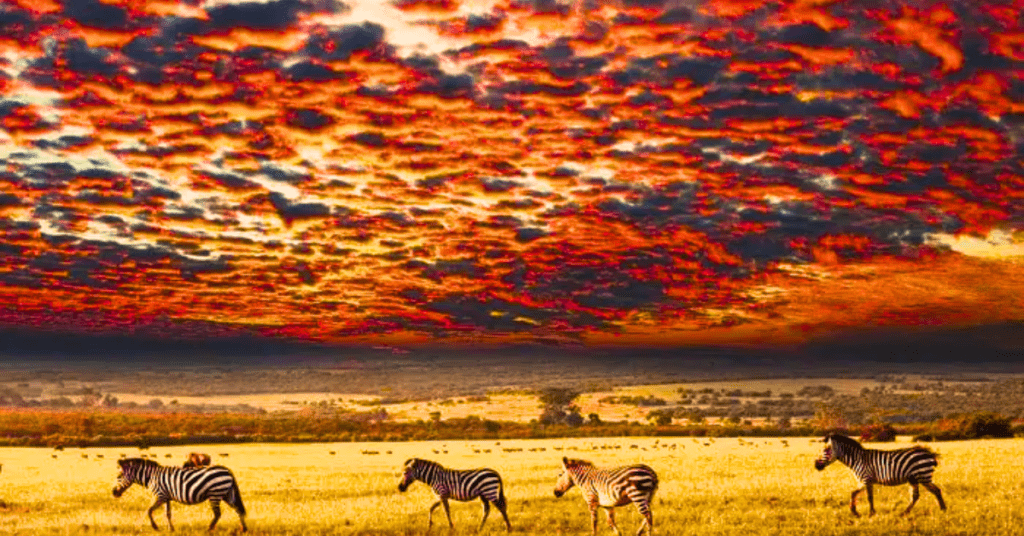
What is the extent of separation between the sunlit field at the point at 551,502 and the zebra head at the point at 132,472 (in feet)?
4.61

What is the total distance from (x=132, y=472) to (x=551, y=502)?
1409cm

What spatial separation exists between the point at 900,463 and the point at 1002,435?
224ft

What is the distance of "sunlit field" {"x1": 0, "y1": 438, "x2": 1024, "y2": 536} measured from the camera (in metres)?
26.4

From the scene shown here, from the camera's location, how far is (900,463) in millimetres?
27062

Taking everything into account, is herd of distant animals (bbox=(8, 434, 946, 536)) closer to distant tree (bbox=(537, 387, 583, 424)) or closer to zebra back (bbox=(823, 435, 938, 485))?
zebra back (bbox=(823, 435, 938, 485))

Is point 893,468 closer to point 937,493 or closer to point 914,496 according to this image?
point 914,496

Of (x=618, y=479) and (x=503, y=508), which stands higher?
(x=618, y=479)

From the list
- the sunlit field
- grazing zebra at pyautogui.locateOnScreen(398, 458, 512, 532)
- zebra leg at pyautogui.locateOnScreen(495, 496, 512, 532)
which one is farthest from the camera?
grazing zebra at pyautogui.locateOnScreen(398, 458, 512, 532)

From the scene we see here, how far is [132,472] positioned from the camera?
2984 centimetres

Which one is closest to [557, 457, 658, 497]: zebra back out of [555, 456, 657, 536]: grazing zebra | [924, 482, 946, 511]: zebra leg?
[555, 456, 657, 536]: grazing zebra

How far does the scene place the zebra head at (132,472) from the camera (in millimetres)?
29531

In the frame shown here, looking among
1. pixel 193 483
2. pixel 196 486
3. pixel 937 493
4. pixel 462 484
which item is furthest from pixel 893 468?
pixel 193 483

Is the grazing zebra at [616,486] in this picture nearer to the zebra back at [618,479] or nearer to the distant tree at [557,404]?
the zebra back at [618,479]

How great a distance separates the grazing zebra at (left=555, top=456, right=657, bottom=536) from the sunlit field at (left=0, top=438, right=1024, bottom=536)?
1601 millimetres
